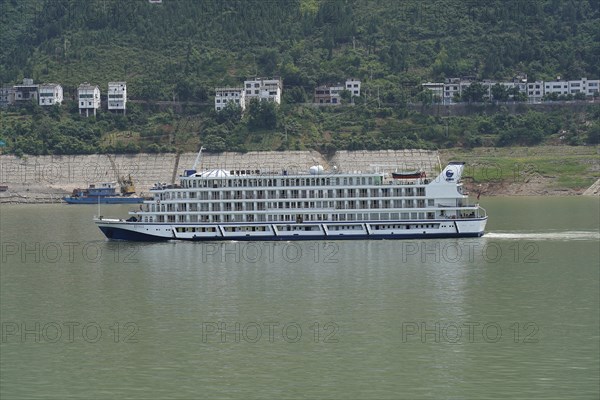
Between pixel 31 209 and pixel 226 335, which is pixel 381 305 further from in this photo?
pixel 31 209

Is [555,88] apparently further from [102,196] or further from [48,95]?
[48,95]

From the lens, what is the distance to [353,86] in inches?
6240

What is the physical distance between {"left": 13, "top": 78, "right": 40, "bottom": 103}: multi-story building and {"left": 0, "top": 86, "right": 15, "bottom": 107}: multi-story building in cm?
68

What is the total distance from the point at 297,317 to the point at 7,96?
122m

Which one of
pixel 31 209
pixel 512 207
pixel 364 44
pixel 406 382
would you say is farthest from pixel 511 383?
pixel 364 44

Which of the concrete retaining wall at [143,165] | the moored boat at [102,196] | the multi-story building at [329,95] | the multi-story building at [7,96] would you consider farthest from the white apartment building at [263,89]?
the multi-story building at [7,96]

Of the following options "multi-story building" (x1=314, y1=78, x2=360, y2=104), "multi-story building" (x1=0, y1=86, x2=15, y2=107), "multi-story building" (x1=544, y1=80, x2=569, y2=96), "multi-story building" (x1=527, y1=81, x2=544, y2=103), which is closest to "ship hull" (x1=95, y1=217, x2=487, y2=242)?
"multi-story building" (x1=314, y1=78, x2=360, y2=104)

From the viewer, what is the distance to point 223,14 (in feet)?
604

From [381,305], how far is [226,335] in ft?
29.9

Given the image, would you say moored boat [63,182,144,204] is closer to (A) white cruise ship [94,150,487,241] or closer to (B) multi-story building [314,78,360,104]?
(B) multi-story building [314,78,360,104]

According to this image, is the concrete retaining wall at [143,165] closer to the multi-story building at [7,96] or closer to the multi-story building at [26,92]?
the multi-story building at [26,92]

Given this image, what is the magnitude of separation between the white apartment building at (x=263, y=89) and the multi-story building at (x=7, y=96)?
109 ft

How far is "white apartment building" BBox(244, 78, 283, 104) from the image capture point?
15475 centimetres

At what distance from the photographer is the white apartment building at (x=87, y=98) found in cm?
15675
